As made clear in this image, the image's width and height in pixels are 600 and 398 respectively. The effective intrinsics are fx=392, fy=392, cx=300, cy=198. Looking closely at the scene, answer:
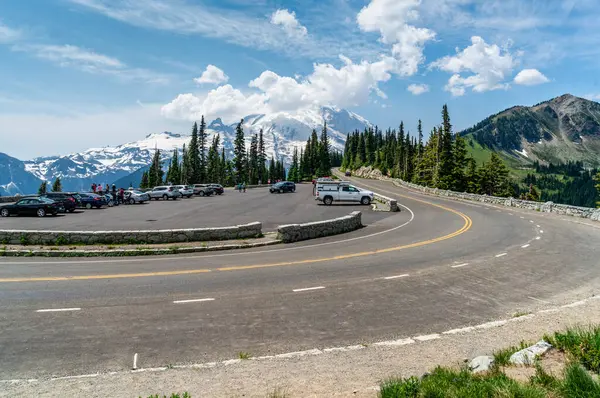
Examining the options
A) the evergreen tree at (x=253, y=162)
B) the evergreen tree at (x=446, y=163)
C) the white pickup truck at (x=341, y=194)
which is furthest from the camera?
the evergreen tree at (x=253, y=162)

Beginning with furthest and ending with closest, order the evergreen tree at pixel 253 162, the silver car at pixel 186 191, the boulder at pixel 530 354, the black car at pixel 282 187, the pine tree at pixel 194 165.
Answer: the evergreen tree at pixel 253 162, the pine tree at pixel 194 165, the black car at pixel 282 187, the silver car at pixel 186 191, the boulder at pixel 530 354

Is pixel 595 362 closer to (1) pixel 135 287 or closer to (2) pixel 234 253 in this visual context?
(1) pixel 135 287

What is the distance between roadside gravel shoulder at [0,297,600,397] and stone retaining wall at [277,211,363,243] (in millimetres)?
12039

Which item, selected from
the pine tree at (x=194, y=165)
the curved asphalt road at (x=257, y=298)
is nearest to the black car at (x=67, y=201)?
the curved asphalt road at (x=257, y=298)

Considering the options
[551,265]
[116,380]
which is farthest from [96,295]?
[551,265]

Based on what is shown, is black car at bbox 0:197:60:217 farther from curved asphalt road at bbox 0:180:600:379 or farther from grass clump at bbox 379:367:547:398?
grass clump at bbox 379:367:547:398

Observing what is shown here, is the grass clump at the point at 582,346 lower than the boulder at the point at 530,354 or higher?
higher

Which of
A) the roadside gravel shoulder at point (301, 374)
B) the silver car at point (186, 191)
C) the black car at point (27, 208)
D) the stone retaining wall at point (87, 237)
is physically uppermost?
the silver car at point (186, 191)

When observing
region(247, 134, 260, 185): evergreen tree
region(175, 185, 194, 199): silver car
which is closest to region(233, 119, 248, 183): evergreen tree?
region(247, 134, 260, 185): evergreen tree

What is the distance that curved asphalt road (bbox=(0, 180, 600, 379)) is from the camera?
6.94 meters

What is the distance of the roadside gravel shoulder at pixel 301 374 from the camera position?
538 cm

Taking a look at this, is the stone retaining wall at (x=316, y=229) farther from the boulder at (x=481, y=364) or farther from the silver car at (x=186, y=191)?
the silver car at (x=186, y=191)

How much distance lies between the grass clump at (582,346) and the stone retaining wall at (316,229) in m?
13.3

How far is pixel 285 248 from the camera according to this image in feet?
56.9
